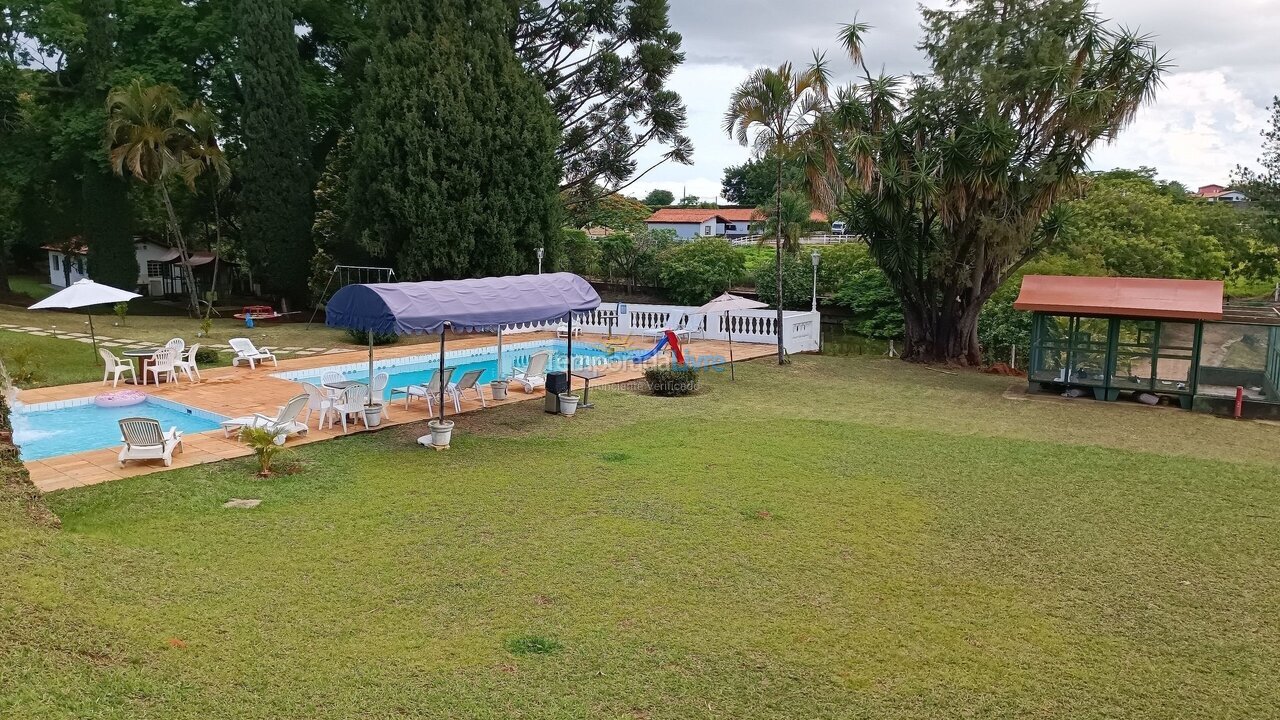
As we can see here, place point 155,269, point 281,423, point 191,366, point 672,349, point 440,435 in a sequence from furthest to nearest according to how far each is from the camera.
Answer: point 155,269 → point 672,349 → point 191,366 → point 440,435 → point 281,423

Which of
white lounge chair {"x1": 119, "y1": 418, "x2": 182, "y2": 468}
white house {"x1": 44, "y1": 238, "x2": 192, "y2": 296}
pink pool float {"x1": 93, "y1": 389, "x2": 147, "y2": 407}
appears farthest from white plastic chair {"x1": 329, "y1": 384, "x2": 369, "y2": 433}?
white house {"x1": 44, "y1": 238, "x2": 192, "y2": 296}

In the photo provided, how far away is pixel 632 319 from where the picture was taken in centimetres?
2353

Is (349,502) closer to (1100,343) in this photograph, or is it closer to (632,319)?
(1100,343)

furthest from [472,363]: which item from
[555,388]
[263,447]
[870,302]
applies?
[870,302]

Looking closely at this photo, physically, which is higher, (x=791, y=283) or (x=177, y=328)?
(x=791, y=283)

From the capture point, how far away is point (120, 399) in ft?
41.7

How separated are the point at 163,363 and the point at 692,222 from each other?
57104mm

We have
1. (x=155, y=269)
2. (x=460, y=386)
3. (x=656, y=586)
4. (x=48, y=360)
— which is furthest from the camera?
(x=155, y=269)

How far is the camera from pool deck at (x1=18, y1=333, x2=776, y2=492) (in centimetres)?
866

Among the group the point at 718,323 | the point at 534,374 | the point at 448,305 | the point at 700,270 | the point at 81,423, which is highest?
the point at 700,270

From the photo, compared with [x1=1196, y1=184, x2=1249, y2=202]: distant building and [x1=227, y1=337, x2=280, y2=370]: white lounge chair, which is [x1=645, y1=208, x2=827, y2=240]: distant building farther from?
[x1=227, y1=337, x2=280, y2=370]: white lounge chair

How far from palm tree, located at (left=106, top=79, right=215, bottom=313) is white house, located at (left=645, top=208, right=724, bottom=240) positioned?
45194 millimetres

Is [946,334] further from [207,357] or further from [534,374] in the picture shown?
[207,357]

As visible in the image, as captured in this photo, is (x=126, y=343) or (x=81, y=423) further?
(x=126, y=343)
